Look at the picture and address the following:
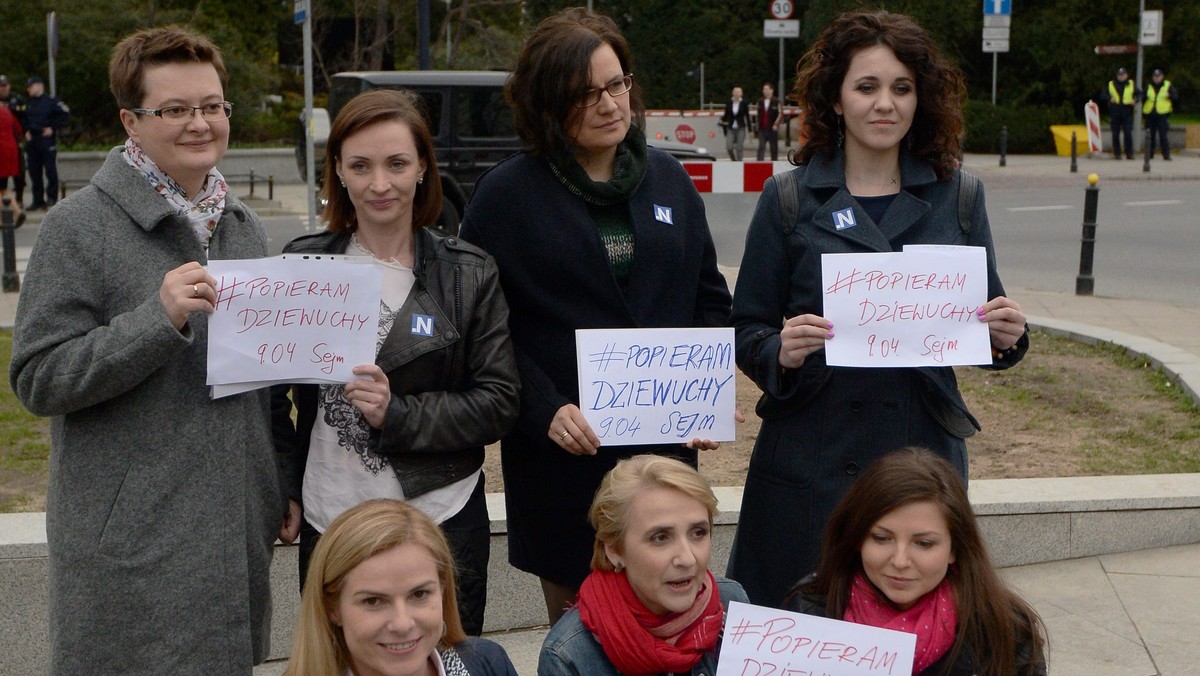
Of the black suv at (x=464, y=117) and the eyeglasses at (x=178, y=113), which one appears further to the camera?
the black suv at (x=464, y=117)

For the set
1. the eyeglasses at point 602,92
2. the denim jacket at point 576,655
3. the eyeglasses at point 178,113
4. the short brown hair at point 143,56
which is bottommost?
the denim jacket at point 576,655

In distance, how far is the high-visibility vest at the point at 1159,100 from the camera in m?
27.0

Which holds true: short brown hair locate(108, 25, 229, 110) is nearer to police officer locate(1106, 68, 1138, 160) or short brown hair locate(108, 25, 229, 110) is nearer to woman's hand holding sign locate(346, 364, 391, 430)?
woman's hand holding sign locate(346, 364, 391, 430)

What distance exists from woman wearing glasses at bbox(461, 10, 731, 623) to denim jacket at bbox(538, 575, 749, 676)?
45 centimetres

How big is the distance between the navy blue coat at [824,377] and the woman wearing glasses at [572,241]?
21cm

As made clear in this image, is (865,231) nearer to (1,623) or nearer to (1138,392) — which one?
(1,623)

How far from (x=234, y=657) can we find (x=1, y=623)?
6.47ft

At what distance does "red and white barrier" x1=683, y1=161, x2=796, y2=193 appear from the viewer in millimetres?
7906

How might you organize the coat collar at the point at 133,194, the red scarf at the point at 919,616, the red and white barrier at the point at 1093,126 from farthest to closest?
1. the red and white barrier at the point at 1093,126
2. the red scarf at the point at 919,616
3. the coat collar at the point at 133,194

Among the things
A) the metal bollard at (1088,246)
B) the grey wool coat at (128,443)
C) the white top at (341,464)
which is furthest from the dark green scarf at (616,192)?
the metal bollard at (1088,246)

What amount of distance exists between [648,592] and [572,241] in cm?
87

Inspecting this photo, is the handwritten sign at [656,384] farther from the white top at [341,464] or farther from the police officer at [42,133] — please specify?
the police officer at [42,133]

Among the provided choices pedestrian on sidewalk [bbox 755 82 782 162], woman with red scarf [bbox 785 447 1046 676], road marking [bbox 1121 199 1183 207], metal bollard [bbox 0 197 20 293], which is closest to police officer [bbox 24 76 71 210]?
metal bollard [bbox 0 197 20 293]

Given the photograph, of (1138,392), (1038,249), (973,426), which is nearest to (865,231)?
(973,426)
